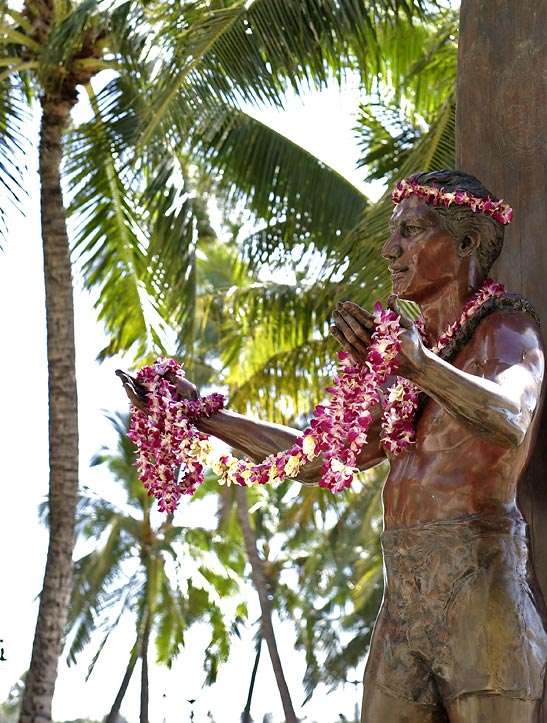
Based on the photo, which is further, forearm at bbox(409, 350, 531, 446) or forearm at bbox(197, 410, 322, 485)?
forearm at bbox(197, 410, 322, 485)

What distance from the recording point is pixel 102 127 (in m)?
13.2

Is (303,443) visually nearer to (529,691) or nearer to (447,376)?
(447,376)

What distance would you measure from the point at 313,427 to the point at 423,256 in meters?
0.57

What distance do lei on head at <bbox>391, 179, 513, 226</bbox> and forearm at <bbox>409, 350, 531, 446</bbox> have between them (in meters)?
0.67

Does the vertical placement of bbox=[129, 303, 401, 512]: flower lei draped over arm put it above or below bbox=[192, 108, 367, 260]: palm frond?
below

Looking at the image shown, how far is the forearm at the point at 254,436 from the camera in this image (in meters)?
3.70

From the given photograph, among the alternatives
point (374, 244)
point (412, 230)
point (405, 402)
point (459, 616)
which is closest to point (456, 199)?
point (412, 230)

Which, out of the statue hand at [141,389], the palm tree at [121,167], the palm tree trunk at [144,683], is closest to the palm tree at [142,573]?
the palm tree trunk at [144,683]

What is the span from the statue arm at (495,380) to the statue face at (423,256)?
24cm

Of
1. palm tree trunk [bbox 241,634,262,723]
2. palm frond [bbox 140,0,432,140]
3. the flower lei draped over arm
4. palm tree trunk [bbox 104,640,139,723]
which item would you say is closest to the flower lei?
the flower lei draped over arm

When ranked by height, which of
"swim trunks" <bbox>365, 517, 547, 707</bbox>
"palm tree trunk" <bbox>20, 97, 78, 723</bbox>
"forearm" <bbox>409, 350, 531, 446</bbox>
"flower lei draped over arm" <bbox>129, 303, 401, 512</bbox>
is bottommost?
"swim trunks" <bbox>365, 517, 547, 707</bbox>

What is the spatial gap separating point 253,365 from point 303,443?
45.9ft

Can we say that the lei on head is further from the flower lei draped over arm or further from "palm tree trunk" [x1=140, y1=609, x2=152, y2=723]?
"palm tree trunk" [x1=140, y1=609, x2=152, y2=723]

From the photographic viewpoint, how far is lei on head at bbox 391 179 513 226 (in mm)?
3469
